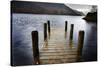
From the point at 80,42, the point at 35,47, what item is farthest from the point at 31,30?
the point at 80,42

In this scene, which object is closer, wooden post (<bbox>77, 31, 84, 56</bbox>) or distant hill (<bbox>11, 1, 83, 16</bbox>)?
distant hill (<bbox>11, 1, 83, 16</bbox>)

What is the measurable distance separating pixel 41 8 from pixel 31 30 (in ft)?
1.00

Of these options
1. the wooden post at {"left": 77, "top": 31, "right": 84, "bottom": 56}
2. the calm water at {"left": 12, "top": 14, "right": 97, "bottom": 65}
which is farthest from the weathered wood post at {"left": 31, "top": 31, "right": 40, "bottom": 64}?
the wooden post at {"left": 77, "top": 31, "right": 84, "bottom": 56}

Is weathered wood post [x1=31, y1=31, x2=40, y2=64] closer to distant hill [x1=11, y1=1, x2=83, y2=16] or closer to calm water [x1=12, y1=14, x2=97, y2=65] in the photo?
calm water [x1=12, y1=14, x2=97, y2=65]

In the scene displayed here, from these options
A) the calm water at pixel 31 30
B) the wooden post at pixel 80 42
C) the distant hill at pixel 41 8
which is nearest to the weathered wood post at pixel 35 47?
the calm water at pixel 31 30

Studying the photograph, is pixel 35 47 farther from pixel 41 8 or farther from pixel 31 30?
pixel 41 8

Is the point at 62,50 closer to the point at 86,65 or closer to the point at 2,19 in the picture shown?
the point at 86,65

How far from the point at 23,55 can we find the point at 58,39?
486 millimetres

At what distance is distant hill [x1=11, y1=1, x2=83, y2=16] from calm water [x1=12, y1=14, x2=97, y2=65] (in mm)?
51

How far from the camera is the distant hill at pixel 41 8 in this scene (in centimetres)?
196

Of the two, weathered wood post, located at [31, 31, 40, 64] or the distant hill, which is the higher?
the distant hill

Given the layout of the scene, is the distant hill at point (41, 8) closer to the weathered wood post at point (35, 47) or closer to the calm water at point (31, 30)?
the calm water at point (31, 30)

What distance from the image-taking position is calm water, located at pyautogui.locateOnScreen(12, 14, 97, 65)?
195cm

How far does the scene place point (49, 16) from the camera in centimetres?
207
